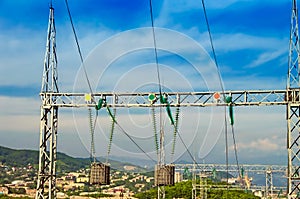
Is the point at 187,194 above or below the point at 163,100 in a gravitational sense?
below

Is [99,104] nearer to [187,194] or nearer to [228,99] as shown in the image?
[228,99]

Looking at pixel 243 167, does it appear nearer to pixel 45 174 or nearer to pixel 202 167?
pixel 202 167

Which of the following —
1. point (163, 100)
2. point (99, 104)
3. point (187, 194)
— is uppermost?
point (163, 100)

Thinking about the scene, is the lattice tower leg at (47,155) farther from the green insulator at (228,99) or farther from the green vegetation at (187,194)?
the green vegetation at (187,194)

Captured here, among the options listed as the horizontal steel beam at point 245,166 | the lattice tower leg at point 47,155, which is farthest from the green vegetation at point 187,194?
the lattice tower leg at point 47,155

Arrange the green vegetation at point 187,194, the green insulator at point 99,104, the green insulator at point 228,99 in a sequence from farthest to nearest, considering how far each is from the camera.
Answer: the green vegetation at point 187,194 < the green insulator at point 99,104 < the green insulator at point 228,99

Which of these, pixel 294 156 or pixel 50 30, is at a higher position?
pixel 50 30

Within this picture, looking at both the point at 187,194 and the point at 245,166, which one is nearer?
the point at 245,166

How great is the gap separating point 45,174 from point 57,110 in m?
2.89

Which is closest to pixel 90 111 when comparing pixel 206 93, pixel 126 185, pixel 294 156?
pixel 206 93

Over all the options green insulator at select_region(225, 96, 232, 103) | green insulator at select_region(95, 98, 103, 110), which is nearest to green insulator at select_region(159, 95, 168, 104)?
green insulator at select_region(225, 96, 232, 103)

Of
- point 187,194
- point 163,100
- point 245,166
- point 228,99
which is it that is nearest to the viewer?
point 228,99

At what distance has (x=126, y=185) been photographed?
626 feet

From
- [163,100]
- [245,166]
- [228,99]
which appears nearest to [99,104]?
[163,100]
